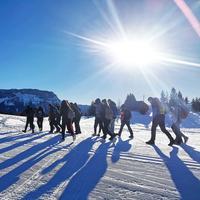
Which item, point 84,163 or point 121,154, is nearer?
point 84,163

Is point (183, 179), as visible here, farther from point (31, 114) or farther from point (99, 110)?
point (31, 114)

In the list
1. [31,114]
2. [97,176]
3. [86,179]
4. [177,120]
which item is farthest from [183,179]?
[31,114]

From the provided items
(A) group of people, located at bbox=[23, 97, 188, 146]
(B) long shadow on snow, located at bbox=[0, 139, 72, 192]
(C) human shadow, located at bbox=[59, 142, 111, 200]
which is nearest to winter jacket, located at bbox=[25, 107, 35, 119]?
(A) group of people, located at bbox=[23, 97, 188, 146]

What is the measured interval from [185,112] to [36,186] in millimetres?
8064

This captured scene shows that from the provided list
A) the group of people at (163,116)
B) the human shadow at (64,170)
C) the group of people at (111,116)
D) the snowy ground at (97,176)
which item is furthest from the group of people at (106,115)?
the snowy ground at (97,176)

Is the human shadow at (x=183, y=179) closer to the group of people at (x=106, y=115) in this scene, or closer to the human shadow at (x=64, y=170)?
the human shadow at (x=64, y=170)

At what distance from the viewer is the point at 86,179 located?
5.46 metres

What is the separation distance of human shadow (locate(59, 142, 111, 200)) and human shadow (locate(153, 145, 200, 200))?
4.88 feet

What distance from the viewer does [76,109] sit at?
16250mm

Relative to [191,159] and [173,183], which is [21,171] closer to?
[173,183]

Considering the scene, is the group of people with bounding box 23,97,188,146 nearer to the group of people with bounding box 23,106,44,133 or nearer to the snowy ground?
the group of people with bounding box 23,106,44,133

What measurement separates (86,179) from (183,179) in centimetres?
194

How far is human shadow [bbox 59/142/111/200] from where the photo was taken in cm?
455

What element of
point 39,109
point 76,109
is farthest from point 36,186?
point 39,109
